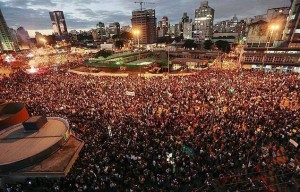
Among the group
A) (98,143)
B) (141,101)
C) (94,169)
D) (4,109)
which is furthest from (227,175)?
(4,109)

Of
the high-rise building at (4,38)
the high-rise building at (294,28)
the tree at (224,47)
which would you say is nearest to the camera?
the high-rise building at (294,28)

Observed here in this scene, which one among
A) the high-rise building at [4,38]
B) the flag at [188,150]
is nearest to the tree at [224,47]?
the flag at [188,150]

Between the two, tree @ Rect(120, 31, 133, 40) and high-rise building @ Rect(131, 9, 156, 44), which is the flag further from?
high-rise building @ Rect(131, 9, 156, 44)

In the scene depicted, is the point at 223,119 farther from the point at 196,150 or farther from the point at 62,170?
the point at 62,170

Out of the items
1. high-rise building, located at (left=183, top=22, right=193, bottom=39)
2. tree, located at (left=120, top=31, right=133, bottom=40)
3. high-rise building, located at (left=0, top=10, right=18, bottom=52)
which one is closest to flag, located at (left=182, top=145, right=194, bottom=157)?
tree, located at (left=120, top=31, right=133, bottom=40)

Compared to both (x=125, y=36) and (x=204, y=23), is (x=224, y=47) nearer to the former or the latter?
(x=125, y=36)

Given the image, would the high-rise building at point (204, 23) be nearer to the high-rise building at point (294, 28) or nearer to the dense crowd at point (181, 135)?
the high-rise building at point (294, 28)
